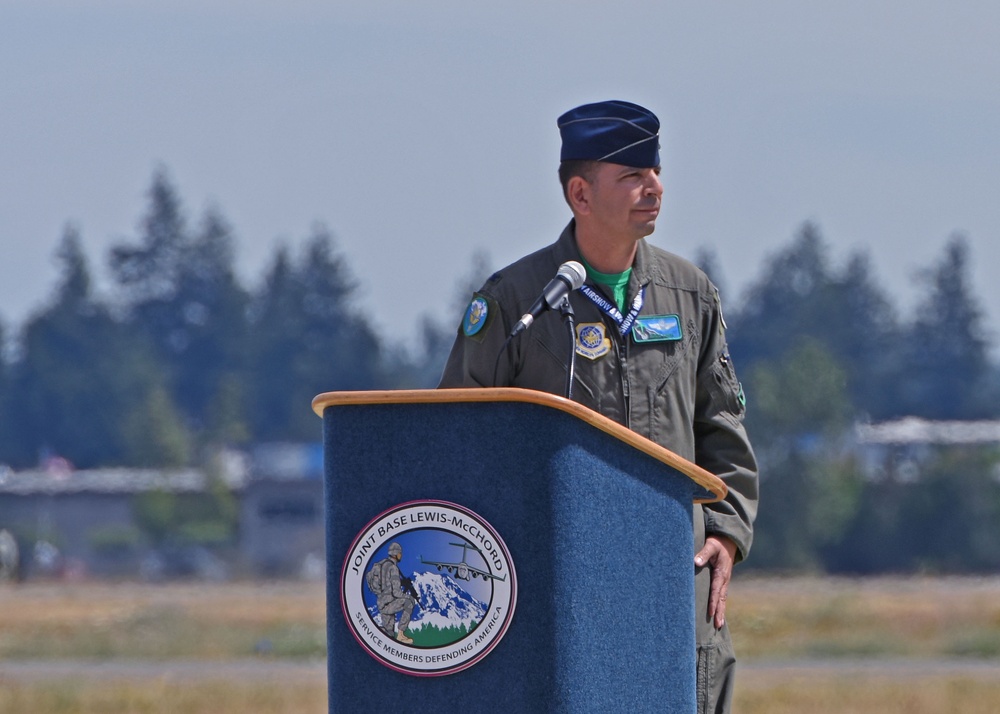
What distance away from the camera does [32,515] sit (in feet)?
305

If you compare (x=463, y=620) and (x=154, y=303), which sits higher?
(x=154, y=303)

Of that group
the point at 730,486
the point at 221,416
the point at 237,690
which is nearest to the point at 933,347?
the point at 221,416

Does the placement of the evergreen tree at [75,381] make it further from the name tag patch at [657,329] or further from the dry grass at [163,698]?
the name tag patch at [657,329]

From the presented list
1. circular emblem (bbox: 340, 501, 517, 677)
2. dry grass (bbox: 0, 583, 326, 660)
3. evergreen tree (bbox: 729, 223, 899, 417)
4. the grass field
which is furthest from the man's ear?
evergreen tree (bbox: 729, 223, 899, 417)

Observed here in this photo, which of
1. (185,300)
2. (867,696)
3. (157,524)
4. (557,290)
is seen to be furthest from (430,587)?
(185,300)

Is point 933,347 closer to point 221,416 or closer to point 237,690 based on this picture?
point 221,416

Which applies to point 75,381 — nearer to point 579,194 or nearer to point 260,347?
point 260,347

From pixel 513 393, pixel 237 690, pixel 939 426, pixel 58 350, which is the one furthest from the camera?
pixel 58 350

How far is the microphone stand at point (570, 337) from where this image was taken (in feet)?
12.7

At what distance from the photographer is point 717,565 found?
13.0ft

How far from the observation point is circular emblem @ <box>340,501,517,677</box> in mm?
3299

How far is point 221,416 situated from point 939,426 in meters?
36.1

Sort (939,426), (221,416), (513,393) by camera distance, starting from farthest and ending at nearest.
Answer: (221,416), (939,426), (513,393)

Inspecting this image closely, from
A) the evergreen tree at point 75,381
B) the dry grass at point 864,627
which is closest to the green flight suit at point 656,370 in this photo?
the dry grass at point 864,627
